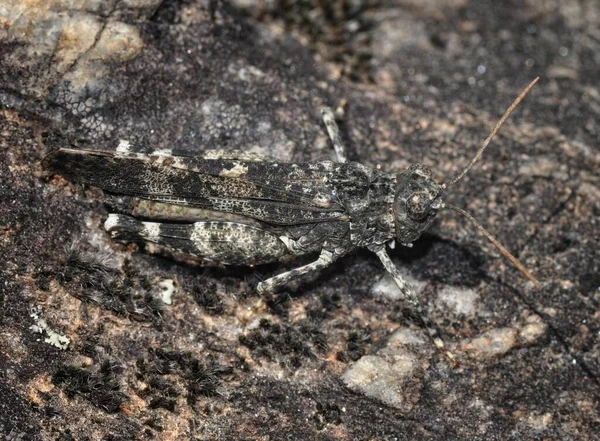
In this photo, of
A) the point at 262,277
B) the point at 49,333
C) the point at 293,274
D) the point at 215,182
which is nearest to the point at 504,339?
the point at 293,274

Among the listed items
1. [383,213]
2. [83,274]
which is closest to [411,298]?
[383,213]

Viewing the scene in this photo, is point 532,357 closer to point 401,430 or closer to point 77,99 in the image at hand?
point 401,430

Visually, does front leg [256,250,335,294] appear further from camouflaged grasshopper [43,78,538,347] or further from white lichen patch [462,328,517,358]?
white lichen patch [462,328,517,358]

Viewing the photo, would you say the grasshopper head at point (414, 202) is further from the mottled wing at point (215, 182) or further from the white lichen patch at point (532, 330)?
the white lichen patch at point (532, 330)

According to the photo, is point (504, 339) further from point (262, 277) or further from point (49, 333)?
point (49, 333)

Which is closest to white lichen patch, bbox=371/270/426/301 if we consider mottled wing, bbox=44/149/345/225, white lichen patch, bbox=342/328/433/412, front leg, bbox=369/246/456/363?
front leg, bbox=369/246/456/363

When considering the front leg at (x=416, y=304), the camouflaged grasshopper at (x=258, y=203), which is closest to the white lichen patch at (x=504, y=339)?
the front leg at (x=416, y=304)
